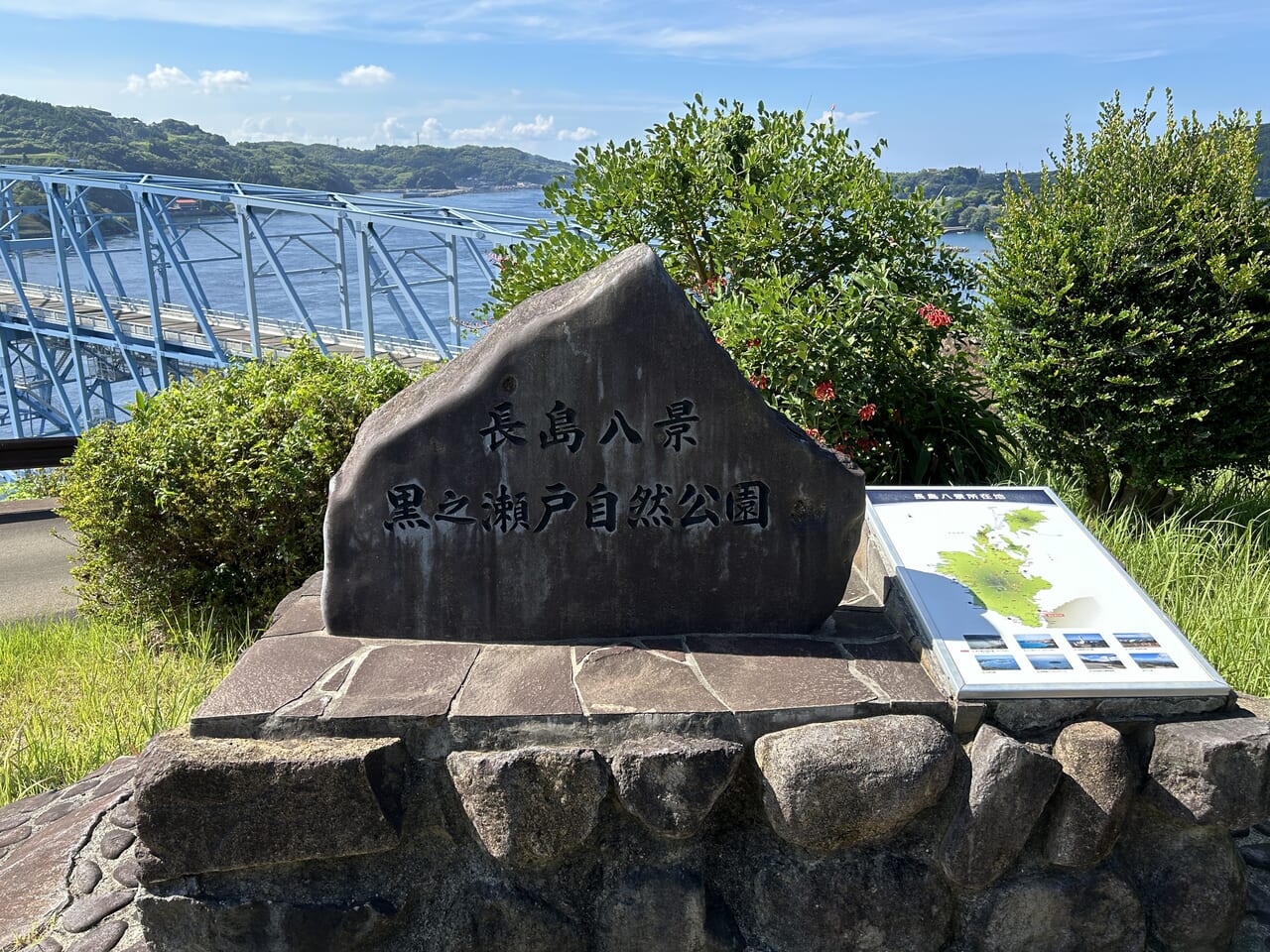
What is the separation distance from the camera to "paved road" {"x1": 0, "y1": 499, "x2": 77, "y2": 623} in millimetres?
4953

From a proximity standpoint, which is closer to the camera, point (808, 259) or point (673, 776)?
point (673, 776)

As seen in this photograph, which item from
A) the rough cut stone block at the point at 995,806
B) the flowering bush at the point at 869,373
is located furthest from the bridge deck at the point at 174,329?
the rough cut stone block at the point at 995,806

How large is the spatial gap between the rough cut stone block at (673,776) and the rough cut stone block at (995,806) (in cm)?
57

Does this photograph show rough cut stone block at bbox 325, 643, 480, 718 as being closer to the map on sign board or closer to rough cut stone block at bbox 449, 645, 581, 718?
rough cut stone block at bbox 449, 645, 581, 718

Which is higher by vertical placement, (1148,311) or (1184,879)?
(1148,311)

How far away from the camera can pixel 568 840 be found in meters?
2.26

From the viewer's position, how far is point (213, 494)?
389cm

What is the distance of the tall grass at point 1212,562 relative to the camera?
Result: 3.19 metres

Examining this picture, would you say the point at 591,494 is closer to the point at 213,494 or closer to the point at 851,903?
the point at 851,903

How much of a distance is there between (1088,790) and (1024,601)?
0.55 m

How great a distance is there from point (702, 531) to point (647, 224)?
2401 mm

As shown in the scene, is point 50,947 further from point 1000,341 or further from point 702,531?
point 1000,341

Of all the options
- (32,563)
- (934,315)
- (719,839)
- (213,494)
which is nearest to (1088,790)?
(719,839)

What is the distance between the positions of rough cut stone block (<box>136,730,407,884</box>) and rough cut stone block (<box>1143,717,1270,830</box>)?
183 cm
